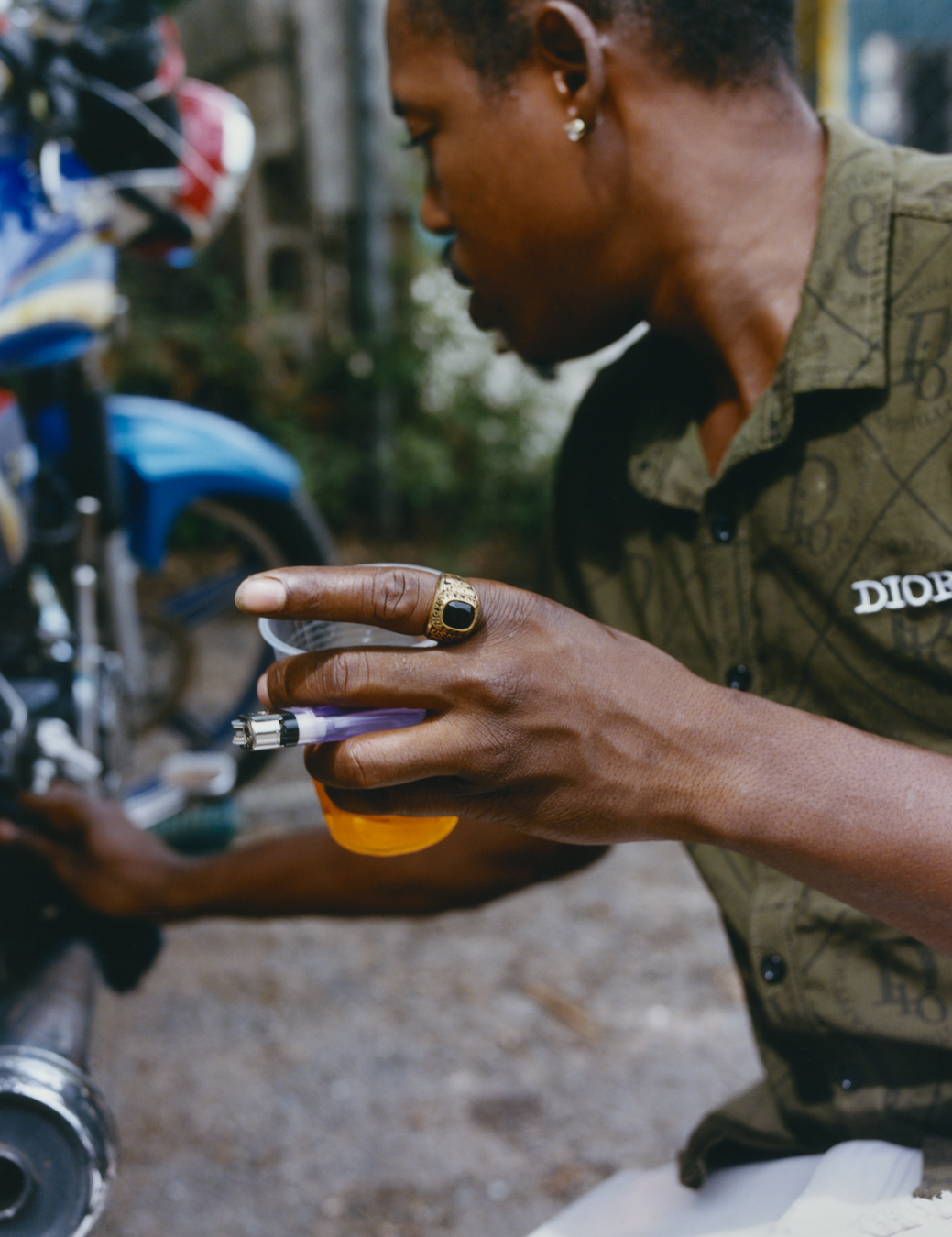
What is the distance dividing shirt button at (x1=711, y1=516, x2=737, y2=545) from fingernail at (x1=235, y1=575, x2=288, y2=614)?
0.58 m

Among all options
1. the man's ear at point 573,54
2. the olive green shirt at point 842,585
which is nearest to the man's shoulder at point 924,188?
the olive green shirt at point 842,585

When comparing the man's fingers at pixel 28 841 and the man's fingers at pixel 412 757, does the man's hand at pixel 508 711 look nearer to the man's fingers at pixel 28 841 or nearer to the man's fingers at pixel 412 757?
the man's fingers at pixel 412 757

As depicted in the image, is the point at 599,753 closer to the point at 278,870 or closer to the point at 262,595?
the point at 262,595

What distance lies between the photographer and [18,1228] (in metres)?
0.96

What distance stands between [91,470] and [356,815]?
173 cm

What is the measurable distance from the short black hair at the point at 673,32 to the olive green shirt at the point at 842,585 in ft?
0.41

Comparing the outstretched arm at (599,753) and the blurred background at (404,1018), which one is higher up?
the outstretched arm at (599,753)

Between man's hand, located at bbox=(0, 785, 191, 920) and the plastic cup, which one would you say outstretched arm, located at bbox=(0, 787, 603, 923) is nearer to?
man's hand, located at bbox=(0, 785, 191, 920)

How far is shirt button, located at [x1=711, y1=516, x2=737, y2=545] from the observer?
46.4 inches

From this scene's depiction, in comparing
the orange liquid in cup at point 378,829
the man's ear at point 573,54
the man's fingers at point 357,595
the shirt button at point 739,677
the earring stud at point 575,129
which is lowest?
the shirt button at point 739,677

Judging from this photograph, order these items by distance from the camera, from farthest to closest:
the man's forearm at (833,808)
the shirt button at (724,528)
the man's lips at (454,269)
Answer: the man's lips at (454,269), the shirt button at (724,528), the man's forearm at (833,808)

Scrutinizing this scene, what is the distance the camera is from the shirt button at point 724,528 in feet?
3.87

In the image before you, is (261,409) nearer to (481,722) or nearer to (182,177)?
(182,177)

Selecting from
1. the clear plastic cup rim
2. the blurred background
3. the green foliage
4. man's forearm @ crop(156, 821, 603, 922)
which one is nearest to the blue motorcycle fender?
the blurred background
